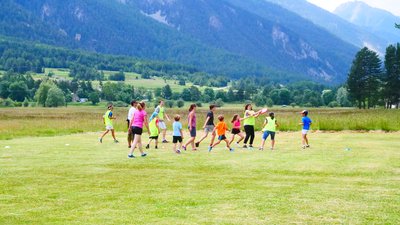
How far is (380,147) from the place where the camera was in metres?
27.1

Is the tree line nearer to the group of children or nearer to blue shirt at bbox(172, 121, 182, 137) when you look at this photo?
the group of children

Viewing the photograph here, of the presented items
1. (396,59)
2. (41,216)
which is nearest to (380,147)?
(41,216)

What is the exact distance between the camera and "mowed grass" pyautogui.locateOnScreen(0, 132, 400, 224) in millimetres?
11688

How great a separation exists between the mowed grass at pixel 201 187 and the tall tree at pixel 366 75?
73846mm

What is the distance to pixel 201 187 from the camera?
50.3ft

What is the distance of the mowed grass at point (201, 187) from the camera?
1169 centimetres

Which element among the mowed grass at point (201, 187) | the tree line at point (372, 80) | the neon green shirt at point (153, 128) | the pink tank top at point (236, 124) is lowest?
the mowed grass at point (201, 187)

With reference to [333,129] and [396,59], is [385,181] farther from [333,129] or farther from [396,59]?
[396,59]

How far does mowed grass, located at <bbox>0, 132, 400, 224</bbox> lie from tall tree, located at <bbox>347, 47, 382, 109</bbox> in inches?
2907

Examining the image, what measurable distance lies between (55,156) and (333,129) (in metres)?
23.8

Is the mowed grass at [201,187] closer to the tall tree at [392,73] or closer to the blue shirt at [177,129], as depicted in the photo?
the blue shirt at [177,129]

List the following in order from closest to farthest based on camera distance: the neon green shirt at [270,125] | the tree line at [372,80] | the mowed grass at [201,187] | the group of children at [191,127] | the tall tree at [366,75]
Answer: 1. the mowed grass at [201,187]
2. the group of children at [191,127]
3. the neon green shirt at [270,125]
4. the tree line at [372,80]
5. the tall tree at [366,75]

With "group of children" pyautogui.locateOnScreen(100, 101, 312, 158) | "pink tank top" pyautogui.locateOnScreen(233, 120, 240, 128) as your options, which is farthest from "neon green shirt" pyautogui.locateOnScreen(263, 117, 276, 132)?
"pink tank top" pyautogui.locateOnScreen(233, 120, 240, 128)

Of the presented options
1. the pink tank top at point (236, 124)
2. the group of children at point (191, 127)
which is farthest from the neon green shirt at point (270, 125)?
the pink tank top at point (236, 124)
